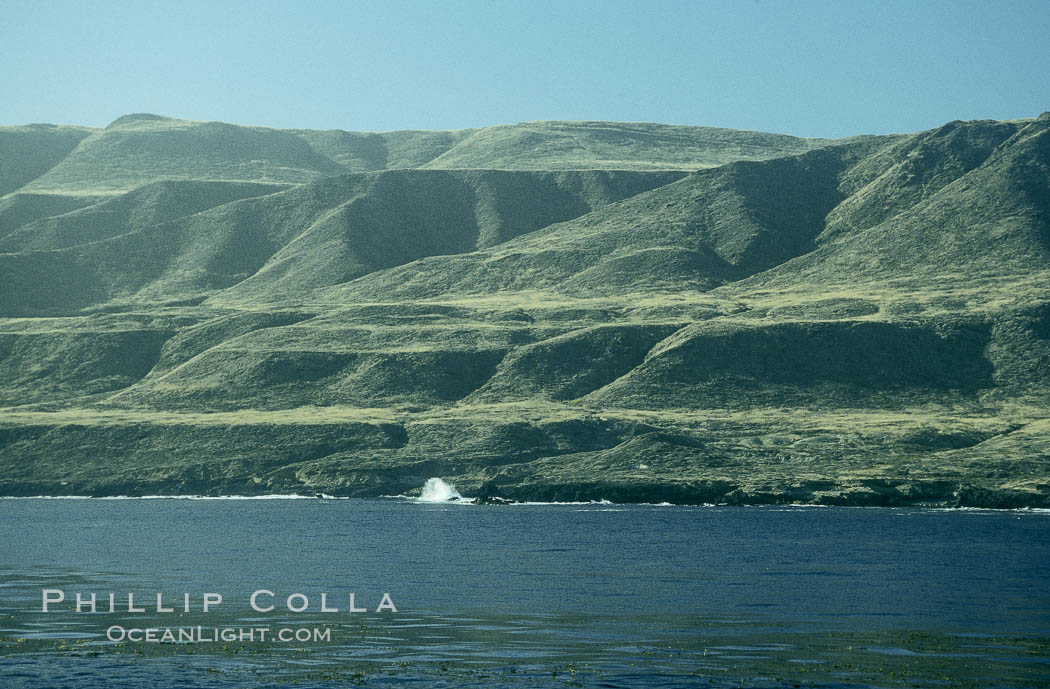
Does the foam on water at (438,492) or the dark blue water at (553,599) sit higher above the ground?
the dark blue water at (553,599)

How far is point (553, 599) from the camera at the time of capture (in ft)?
212

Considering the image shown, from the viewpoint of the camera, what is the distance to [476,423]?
184 metres

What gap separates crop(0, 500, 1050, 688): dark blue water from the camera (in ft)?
144

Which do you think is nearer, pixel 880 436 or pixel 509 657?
pixel 509 657

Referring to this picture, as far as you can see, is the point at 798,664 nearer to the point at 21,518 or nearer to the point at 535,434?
the point at 21,518

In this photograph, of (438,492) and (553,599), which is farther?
(438,492)

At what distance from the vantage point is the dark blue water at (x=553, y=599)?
4400 cm

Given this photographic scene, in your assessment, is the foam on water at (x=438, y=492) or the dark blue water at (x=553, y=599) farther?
the foam on water at (x=438, y=492)

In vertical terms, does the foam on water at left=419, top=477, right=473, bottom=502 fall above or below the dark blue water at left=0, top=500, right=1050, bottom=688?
below

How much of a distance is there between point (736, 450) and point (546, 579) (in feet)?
332

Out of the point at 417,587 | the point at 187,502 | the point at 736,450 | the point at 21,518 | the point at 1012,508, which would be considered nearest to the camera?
the point at 417,587

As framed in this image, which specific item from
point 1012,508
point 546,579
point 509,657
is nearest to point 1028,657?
point 509,657

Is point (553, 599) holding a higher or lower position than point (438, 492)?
higher

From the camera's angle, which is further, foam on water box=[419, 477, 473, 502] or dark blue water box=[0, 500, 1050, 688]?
foam on water box=[419, 477, 473, 502]
